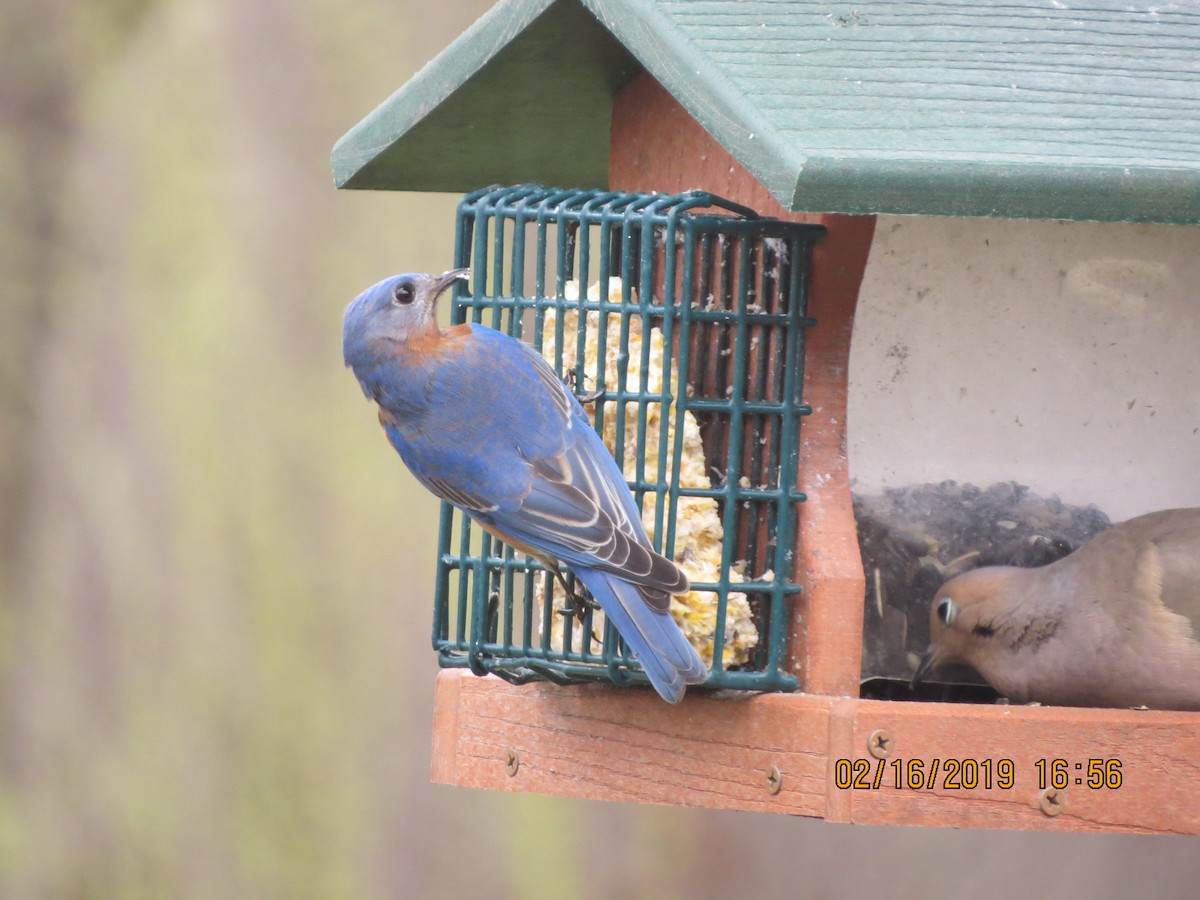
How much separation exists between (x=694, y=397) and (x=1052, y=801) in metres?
1.25

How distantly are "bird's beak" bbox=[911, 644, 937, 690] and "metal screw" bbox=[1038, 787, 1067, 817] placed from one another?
2.15ft

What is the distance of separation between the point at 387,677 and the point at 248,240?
81.0 inches

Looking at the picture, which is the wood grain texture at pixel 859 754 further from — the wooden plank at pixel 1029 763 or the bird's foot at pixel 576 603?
the bird's foot at pixel 576 603

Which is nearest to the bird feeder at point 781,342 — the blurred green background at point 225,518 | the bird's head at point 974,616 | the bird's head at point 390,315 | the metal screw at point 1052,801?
the metal screw at point 1052,801

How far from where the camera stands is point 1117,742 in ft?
13.0

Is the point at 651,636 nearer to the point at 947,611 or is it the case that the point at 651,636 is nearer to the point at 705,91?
the point at 947,611

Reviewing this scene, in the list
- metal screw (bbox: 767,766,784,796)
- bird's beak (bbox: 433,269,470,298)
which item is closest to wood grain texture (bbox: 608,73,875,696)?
metal screw (bbox: 767,766,784,796)

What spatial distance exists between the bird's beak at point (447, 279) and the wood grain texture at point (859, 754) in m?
1.06

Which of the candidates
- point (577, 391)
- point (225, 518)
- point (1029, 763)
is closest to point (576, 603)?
point (577, 391)

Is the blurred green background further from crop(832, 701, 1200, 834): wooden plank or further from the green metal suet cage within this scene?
crop(832, 701, 1200, 834): wooden plank

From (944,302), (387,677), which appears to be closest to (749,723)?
(944,302)

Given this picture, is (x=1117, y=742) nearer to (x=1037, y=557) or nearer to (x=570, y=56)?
(x=1037, y=557)

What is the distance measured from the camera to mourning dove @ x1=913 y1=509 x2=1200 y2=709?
4.20 m

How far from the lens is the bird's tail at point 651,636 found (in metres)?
3.95
